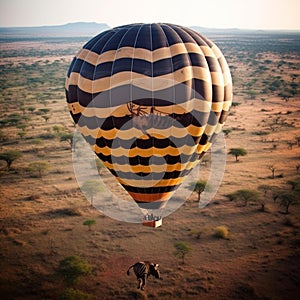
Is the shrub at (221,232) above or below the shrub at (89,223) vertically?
below

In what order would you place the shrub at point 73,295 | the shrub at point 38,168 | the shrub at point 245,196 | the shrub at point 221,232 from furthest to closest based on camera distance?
1. the shrub at point 38,168
2. the shrub at point 245,196
3. the shrub at point 221,232
4. the shrub at point 73,295

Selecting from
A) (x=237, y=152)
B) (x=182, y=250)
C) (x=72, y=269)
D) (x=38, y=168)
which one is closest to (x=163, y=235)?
(x=182, y=250)

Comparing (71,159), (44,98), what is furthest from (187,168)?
(44,98)

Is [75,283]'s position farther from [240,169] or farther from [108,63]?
[240,169]

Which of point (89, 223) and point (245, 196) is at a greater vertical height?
point (245, 196)

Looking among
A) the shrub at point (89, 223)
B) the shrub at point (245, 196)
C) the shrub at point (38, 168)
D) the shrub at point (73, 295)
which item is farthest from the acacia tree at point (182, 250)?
the shrub at point (38, 168)

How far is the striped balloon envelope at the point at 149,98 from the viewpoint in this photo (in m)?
10.6

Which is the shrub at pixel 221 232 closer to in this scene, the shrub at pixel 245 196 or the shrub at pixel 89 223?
the shrub at pixel 245 196

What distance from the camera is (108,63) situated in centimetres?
1080

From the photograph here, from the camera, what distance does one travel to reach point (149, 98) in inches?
415

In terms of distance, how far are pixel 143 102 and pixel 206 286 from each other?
6769mm

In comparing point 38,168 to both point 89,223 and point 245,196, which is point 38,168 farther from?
point 245,196

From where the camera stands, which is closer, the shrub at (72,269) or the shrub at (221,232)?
the shrub at (72,269)

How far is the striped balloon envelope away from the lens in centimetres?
1059
